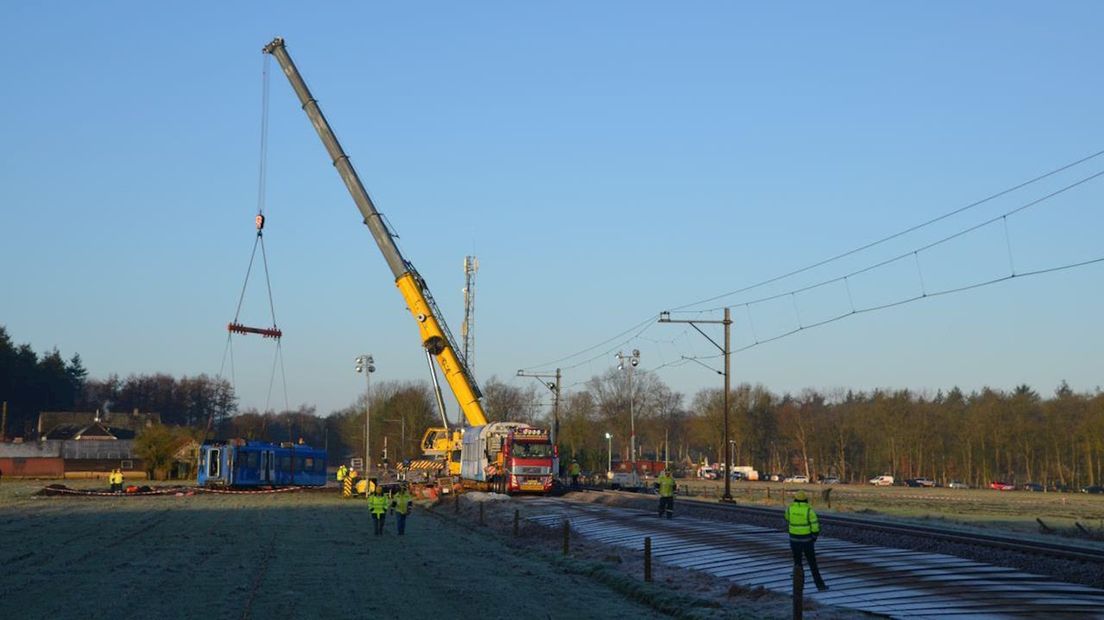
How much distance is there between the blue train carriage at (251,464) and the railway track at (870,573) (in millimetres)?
35277

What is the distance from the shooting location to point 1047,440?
115500 mm

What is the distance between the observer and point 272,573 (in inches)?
939

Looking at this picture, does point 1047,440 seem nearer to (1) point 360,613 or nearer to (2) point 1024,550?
(2) point 1024,550

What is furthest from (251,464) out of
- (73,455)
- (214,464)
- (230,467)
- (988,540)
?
(988,540)

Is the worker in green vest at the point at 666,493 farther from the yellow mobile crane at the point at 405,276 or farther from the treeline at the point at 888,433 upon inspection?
the treeline at the point at 888,433

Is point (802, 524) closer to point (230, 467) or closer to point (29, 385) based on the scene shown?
point (230, 467)

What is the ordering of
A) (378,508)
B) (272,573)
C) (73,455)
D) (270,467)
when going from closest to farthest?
1. (272,573)
2. (378,508)
3. (270,467)
4. (73,455)

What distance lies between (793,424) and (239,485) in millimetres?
92444

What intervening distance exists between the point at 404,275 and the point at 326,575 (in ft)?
95.0

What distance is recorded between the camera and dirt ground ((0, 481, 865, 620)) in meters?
18.6

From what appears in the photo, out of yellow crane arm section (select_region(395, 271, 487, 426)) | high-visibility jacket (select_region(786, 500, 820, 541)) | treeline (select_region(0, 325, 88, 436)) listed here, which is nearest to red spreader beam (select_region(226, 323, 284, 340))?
yellow crane arm section (select_region(395, 271, 487, 426))

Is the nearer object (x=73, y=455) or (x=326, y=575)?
(x=326, y=575)

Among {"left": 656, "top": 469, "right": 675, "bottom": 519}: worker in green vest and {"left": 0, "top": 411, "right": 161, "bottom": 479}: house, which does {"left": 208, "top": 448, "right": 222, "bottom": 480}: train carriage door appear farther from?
{"left": 656, "top": 469, "right": 675, "bottom": 519}: worker in green vest

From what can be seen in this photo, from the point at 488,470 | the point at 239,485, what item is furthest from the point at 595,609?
the point at 239,485
